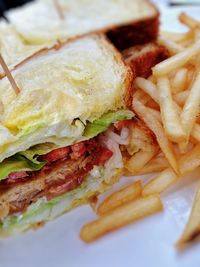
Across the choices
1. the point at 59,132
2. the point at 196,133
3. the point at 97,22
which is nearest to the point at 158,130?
the point at 196,133

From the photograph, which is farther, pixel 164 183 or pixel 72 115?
pixel 164 183

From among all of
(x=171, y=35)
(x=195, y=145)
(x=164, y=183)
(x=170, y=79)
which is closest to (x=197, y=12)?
(x=171, y=35)

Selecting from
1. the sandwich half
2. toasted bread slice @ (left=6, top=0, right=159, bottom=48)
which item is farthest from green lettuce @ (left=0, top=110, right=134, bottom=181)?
toasted bread slice @ (left=6, top=0, right=159, bottom=48)

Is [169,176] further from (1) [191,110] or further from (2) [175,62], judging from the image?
(2) [175,62]

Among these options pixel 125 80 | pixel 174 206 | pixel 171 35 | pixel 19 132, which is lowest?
pixel 174 206

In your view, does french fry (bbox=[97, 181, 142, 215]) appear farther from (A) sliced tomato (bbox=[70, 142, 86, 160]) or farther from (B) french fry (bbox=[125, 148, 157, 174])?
(A) sliced tomato (bbox=[70, 142, 86, 160])

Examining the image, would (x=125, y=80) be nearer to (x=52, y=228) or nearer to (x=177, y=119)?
(x=177, y=119)

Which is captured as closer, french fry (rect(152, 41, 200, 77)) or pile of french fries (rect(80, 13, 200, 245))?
pile of french fries (rect(80, 13, 200, 245))
